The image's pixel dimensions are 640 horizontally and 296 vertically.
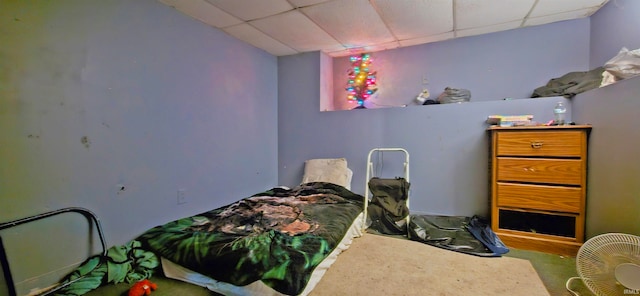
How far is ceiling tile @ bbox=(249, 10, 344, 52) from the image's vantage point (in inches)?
91.0

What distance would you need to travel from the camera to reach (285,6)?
6.89 feet

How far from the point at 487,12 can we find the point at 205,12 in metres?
2.42

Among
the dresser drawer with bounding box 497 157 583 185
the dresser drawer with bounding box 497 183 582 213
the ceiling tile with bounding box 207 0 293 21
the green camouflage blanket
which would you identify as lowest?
the green camouflage blanket

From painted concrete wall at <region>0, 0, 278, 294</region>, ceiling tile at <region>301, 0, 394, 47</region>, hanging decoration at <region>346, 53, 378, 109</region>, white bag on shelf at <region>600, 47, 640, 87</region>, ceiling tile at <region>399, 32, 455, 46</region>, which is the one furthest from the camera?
hanging decoration at <region>346, 53, 378, 109</region>

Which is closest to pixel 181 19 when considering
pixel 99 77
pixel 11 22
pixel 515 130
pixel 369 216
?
pixel 99 77

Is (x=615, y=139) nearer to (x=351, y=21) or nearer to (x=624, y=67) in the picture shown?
(x=624, y=67)

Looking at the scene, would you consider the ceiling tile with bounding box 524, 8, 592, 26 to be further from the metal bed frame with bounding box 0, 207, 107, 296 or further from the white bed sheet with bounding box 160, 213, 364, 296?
the metal bed frame with bounding box 0, 207, 107, 296

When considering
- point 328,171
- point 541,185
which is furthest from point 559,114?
point 328,171

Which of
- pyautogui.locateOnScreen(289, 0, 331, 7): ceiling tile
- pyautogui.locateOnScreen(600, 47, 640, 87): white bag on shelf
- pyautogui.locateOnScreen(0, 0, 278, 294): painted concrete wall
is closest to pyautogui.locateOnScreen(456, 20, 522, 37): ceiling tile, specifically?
pyautogui.locateOnScreen(600, 47, 640, 87): white bag on shelf

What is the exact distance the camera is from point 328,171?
299 centimetres

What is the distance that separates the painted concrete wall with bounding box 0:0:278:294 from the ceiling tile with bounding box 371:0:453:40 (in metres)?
1.57

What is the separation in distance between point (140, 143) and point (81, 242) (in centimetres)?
69

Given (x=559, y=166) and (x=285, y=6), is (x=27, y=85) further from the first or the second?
(x=559, y=166)

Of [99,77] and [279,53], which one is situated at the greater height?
[279,53]
